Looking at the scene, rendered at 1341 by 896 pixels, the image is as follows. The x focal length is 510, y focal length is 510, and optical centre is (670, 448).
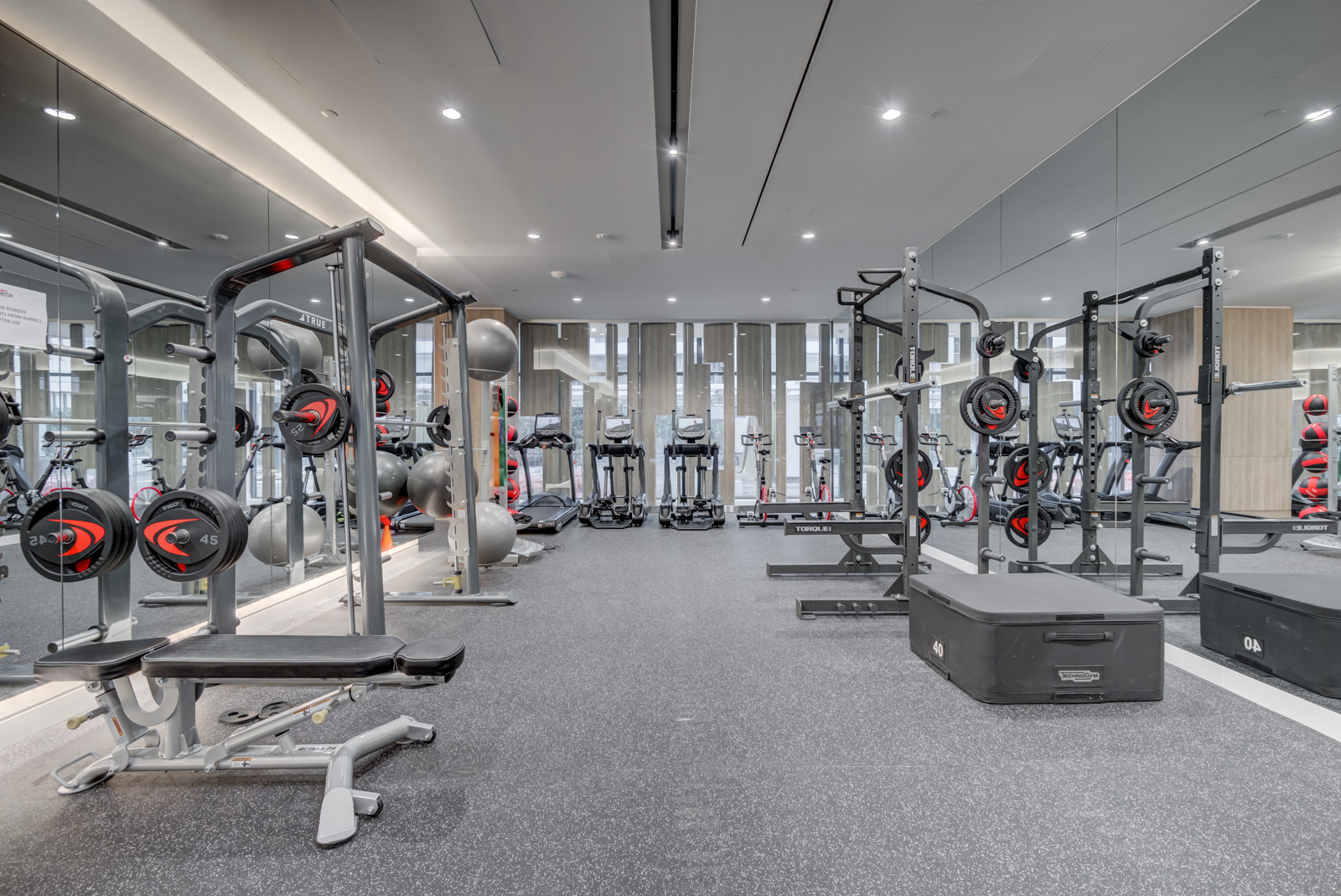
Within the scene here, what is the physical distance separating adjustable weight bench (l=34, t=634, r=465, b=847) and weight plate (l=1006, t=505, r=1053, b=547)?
4712 millimetres

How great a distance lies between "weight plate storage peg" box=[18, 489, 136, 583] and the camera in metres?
2.11

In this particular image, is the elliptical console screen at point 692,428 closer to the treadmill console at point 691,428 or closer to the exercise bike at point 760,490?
the treadmill console at point 691,428

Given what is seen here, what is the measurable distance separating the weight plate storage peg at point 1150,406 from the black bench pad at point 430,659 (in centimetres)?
428

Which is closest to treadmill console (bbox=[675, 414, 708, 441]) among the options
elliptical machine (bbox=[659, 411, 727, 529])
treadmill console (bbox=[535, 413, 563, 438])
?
elliptical machine (bbox=[659, 411, 727, 529])

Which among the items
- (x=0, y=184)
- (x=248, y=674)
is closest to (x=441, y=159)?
(x=0, y=184)

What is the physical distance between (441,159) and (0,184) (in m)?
2.33

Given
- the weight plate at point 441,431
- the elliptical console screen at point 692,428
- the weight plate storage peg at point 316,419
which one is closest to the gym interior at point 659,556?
the weight plate storage peg at point 316,419

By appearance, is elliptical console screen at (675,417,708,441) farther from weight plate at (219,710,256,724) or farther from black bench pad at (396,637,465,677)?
black bench pad at (396,637,465,677)

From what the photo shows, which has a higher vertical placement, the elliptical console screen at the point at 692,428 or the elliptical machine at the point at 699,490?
the elliptical console screen at the point at 692,428

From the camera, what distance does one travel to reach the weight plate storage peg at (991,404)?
3521mm

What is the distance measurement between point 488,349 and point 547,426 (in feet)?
11.5

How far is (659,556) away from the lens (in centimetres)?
543

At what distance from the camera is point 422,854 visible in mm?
1464

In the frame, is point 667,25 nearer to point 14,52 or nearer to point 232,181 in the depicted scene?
point 14,52
